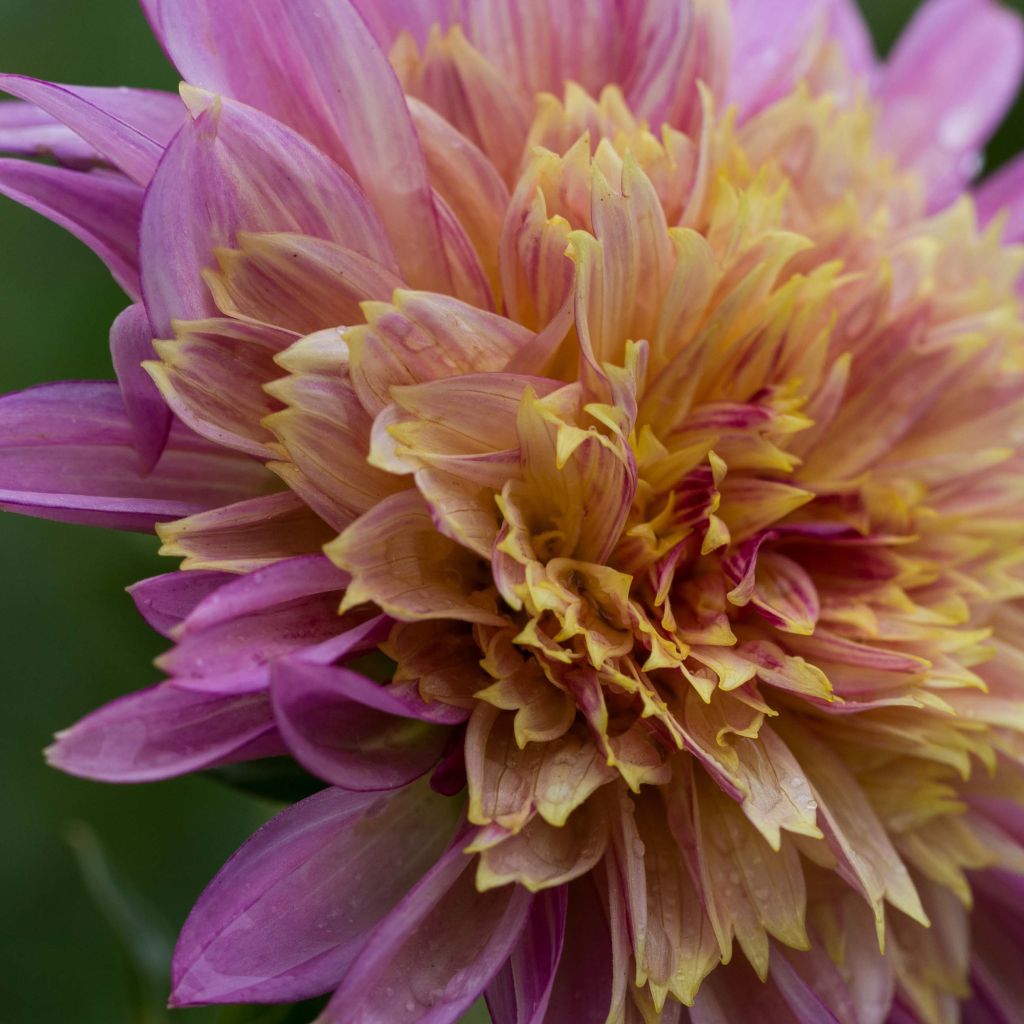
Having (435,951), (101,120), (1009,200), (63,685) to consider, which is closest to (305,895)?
(435,951)

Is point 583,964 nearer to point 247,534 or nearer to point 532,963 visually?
point 532,963

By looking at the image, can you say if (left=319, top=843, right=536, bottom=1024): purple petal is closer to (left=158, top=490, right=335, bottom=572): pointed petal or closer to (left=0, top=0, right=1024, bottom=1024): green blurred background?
(left=158, top=490, right=335, bottom=572): pointed petal

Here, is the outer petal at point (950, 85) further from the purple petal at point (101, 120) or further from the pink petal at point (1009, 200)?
the purple petal at point (101, 120)

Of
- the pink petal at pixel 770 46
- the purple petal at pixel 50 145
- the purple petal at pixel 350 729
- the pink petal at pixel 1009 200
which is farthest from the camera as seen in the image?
the pink petal at pixel 1009 200

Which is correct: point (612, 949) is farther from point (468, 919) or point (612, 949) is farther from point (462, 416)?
point (462, 416)

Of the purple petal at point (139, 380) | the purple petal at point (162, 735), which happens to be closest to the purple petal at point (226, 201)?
the purple petal at point (139, 380)

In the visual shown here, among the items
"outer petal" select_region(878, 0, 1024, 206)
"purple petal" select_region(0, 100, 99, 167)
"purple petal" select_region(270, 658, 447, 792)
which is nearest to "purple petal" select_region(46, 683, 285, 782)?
"purple petal" select_region(270, 658, 447, 792)
